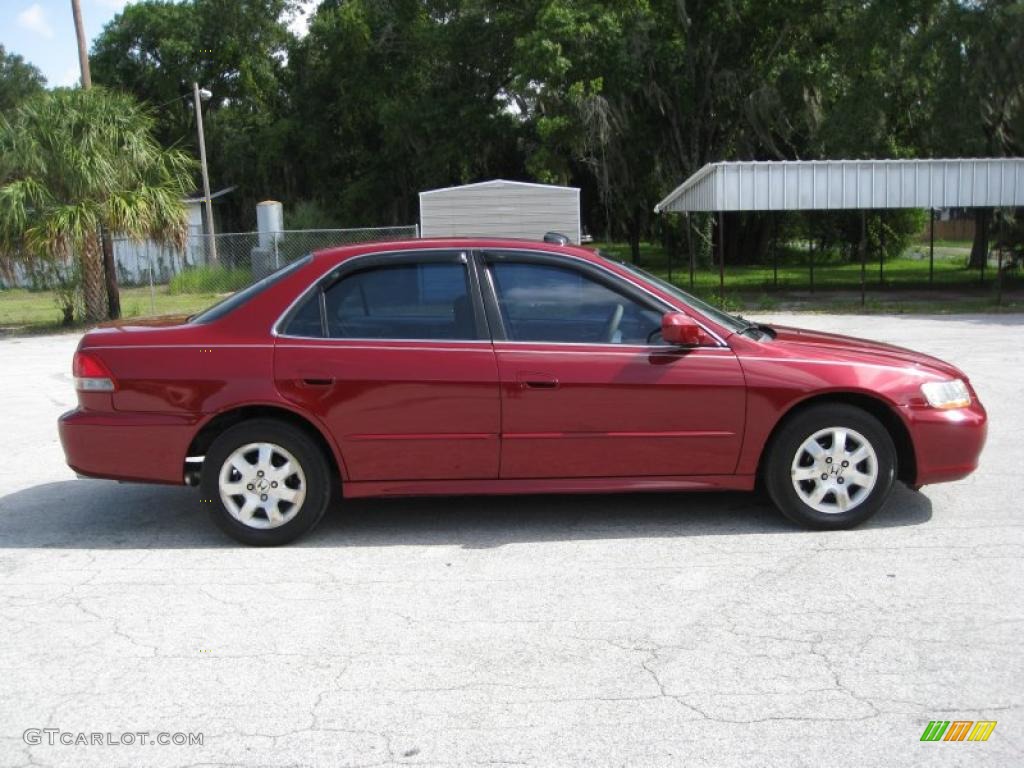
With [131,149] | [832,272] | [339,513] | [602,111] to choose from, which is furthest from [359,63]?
[339,513]

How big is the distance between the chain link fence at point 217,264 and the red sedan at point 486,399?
16629 millimetres

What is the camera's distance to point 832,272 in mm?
31609

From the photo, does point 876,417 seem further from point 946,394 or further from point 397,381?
point 397,381

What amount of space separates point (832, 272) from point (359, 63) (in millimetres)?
21564

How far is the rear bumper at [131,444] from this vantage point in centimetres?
539

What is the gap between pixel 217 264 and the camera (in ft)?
87.8

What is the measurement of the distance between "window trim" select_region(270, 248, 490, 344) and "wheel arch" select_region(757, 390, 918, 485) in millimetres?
1676

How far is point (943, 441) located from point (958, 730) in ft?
7.86

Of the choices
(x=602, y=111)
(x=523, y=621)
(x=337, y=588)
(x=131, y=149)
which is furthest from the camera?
(x=602, y=111)

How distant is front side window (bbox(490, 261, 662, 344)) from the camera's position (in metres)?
5.46

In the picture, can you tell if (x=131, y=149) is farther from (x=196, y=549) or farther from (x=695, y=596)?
(x=695, y=596)

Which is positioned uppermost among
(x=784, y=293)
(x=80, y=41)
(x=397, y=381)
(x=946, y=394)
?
(x=80, y=41)

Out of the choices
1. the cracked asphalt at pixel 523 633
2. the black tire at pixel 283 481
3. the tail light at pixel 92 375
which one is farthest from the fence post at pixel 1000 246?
the tail light at pixel 92 375

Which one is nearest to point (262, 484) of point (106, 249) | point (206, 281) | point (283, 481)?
point (283, 481)
